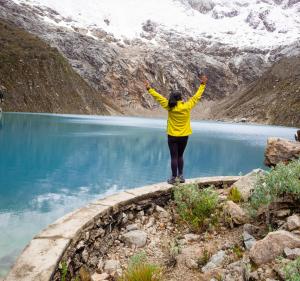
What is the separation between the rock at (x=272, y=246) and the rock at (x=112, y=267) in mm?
1829

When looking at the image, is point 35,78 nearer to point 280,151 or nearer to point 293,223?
point 280,151

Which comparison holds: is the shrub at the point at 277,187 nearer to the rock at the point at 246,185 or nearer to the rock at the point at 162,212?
the rock at the point at 246,185

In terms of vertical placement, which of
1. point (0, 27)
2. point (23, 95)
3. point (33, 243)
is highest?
point (0, 27)

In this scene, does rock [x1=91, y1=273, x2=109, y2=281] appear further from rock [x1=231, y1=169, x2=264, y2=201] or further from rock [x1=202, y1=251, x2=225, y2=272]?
rock [x1=231, y1=169, x2=264, y2=201]

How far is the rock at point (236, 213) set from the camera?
19.2 feet

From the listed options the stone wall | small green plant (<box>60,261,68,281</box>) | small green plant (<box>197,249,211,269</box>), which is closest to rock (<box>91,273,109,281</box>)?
the stone wall

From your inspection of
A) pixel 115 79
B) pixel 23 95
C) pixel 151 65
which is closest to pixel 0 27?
pixel 23 95

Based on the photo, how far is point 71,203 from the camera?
10625mm

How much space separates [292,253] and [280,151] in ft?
24.1

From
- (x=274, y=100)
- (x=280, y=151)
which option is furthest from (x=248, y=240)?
(x=274, y=100)

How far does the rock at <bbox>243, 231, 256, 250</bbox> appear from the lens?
498cm

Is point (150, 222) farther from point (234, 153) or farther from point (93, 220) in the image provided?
point (234, 153)

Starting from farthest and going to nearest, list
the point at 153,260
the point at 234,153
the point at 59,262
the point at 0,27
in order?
the point at 0,27 → the point at 234,153 → the point at 153,260 → the point at 59,262

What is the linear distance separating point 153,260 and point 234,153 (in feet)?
74.5
